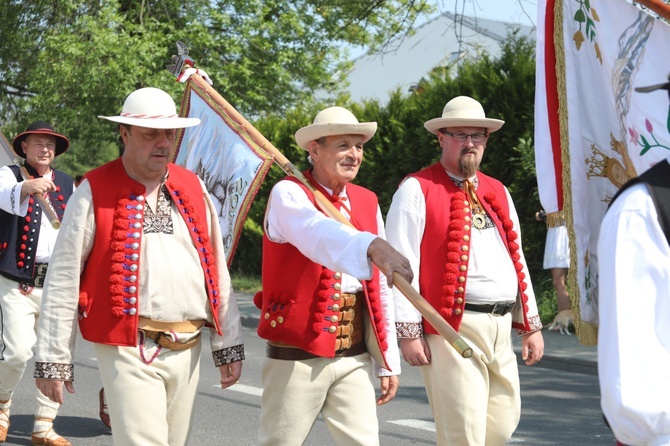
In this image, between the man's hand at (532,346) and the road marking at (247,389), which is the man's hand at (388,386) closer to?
the man's hand at (532,346)

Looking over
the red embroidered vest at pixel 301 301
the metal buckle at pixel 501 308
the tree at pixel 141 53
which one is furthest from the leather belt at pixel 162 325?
the tree at pixel 141 53

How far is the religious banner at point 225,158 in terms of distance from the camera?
18.2ft

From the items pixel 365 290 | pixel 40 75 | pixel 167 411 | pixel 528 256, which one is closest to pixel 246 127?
pixel 365 290

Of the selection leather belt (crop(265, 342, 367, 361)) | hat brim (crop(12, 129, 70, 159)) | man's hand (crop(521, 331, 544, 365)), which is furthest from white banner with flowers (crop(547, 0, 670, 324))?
hat brim (crop(12, 129, 70, 159))

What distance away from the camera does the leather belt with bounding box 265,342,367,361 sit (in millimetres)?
4898

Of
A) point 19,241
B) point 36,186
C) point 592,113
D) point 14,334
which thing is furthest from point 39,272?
point 592,113

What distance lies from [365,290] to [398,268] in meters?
1.35

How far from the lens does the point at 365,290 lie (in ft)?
16.4

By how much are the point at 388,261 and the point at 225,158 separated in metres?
2.20

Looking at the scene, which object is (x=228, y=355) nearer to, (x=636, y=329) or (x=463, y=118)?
(x=463, y=118)

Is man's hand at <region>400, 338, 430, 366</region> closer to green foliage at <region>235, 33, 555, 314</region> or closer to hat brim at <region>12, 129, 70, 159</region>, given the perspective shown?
hat brim at <region>12, 129, 70, 159</region>

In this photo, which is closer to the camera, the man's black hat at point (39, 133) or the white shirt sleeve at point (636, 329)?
the white shirt sleeve at point (636, 329)

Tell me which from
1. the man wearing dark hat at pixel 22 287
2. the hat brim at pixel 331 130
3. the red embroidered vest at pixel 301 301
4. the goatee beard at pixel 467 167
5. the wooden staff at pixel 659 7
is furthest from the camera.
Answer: the man wearing dark hat at pixel 22 287

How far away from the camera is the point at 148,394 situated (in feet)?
15.2
